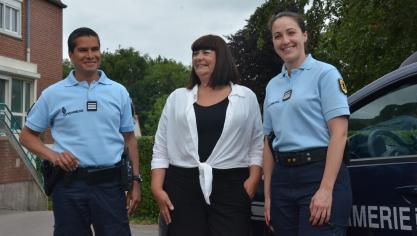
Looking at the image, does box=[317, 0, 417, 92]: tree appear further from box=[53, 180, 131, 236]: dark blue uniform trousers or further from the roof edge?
the roof edge

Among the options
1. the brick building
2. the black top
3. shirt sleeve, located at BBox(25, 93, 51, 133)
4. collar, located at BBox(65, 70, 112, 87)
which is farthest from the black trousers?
the brick building

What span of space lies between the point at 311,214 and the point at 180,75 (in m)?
77.1

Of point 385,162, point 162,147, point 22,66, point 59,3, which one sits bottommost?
point 385,162

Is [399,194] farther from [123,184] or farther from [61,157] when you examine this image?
[61,157]

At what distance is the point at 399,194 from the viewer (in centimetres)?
279

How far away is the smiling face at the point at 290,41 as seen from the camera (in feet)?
9.80

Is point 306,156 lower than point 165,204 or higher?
higher

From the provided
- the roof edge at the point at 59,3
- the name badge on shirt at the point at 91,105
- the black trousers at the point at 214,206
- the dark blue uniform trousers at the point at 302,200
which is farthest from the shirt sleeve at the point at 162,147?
the roof edge at the point at 59,3

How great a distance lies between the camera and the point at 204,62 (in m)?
3.38

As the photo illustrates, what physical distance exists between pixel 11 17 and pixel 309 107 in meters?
15.8

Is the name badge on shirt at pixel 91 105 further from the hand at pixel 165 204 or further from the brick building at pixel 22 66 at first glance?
the brick building at pixel 22 66

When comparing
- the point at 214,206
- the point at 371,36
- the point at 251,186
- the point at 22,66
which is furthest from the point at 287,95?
the point at 22,66

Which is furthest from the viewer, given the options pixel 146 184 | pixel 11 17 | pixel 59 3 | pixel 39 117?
pixel 59 3

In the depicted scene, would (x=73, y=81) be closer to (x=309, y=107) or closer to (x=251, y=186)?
(x=251, y=186)
